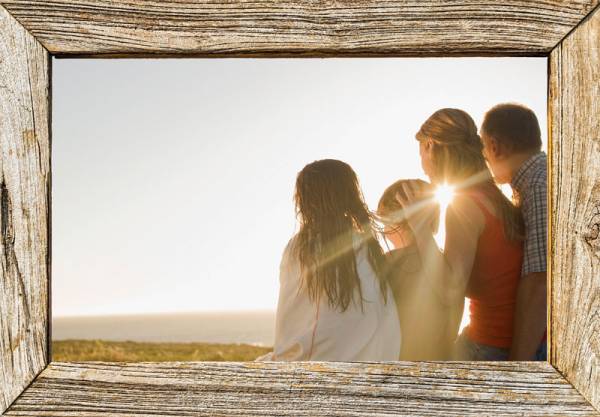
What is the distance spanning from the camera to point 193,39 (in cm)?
221

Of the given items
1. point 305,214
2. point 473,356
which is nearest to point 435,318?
point 473,356

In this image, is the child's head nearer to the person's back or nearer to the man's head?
the person's back

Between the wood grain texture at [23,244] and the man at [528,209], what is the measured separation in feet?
6.20

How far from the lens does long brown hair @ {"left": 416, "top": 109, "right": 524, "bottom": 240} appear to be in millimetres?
2566

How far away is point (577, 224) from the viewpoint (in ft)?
7.14

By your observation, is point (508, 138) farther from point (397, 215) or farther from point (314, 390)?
point (314, 390)

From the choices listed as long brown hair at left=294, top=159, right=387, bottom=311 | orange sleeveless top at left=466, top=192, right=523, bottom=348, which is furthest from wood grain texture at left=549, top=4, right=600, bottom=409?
long brown hair at left=294, top=159, right=387, bottom=311

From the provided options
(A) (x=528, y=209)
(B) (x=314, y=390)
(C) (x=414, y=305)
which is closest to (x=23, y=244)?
(B) (x=314, y=390)

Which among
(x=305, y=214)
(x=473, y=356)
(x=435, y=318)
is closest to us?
(x=435, y=318)

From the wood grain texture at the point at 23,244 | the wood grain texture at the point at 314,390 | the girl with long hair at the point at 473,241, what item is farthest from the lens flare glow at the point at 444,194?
the wood grain texture at the point at 23,244

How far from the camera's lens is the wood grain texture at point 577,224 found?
2172mm

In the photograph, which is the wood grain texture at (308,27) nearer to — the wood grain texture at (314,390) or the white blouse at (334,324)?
the white blouse at (334,324)

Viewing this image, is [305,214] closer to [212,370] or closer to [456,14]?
[212,370]

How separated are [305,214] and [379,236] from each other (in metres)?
0.40
